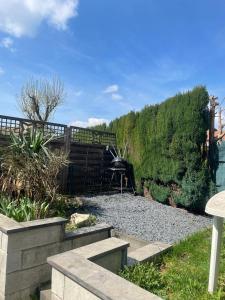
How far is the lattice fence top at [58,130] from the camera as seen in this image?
673 cm

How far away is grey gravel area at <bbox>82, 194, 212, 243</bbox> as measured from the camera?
4.91 meters

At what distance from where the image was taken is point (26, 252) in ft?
9.55

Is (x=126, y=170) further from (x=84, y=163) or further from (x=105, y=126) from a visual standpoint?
(x=105, y=126)

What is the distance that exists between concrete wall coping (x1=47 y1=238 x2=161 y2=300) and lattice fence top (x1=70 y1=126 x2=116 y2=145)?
608cm

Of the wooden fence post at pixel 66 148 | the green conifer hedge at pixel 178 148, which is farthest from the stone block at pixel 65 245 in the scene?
the wooden fence post at pixel 66 148

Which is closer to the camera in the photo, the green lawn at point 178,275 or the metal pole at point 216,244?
the metal pole at point 216,244

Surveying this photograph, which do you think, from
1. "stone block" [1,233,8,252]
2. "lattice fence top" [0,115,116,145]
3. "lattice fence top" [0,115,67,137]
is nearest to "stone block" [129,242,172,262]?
"stone block" [1,233,8,252]

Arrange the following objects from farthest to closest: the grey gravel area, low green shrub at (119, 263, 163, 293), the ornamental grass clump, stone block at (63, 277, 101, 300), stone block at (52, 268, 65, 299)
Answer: the grey gravel area < the ornamental grass clump < low green shrub at (119, 263, 163, 293) < stone block at (52, 268, 65, 299) < stone block at (63, 277, 101, 300)

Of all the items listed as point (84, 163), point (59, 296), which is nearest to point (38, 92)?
point (84, 163)

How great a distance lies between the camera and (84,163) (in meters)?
8.41

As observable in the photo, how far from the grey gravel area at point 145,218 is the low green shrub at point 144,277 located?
1.76 m

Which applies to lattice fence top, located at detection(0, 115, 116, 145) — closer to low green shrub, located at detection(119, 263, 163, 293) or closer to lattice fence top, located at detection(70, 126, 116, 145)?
lattice fence top, located at detection(70, 126, 116, 145)

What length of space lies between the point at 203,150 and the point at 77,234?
483 centimetres

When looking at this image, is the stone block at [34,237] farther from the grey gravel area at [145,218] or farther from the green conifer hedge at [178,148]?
the green conifer hedge at [178,148]
